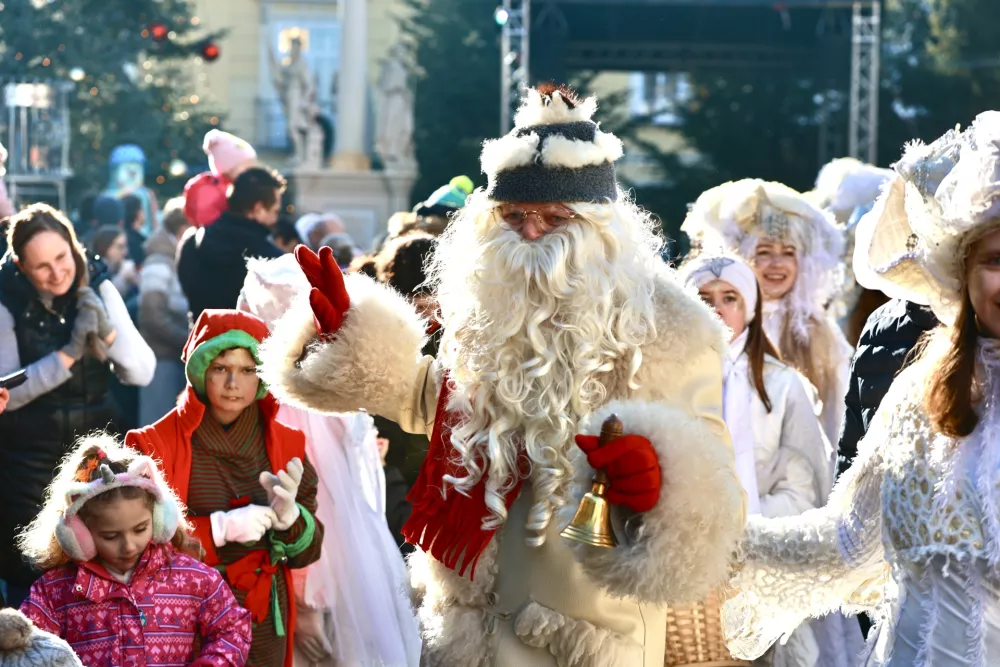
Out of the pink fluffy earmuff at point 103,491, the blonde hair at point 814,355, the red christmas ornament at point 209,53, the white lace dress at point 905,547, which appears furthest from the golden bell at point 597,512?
the red christmas ornament at point 209,53

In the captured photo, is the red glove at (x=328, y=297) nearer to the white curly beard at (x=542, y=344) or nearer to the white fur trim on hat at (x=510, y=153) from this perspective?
the white curly beard at (x=542, y=344)

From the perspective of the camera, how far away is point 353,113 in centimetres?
2855

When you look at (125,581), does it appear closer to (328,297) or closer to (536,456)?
(328,297)

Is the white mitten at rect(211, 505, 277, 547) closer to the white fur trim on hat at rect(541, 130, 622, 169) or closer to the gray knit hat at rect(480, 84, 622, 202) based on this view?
the gray knit hat at rect(480, 84, 622, 202)

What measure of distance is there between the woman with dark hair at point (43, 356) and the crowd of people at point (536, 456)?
0.01 metres

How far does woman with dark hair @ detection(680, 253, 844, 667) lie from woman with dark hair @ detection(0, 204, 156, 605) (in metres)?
2.47

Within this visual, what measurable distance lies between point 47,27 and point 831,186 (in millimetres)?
15805

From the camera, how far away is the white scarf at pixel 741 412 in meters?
5.70

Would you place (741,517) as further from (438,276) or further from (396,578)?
(396,578)

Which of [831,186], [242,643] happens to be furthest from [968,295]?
[831,186]

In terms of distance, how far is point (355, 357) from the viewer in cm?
433

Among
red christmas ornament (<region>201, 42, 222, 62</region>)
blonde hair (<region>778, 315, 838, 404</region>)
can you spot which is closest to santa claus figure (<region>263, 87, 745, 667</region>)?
blonde hair (<region>778, 315, 838, 404</region>)

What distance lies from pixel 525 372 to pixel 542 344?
3.3 inches

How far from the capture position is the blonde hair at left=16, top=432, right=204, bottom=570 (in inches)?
182
